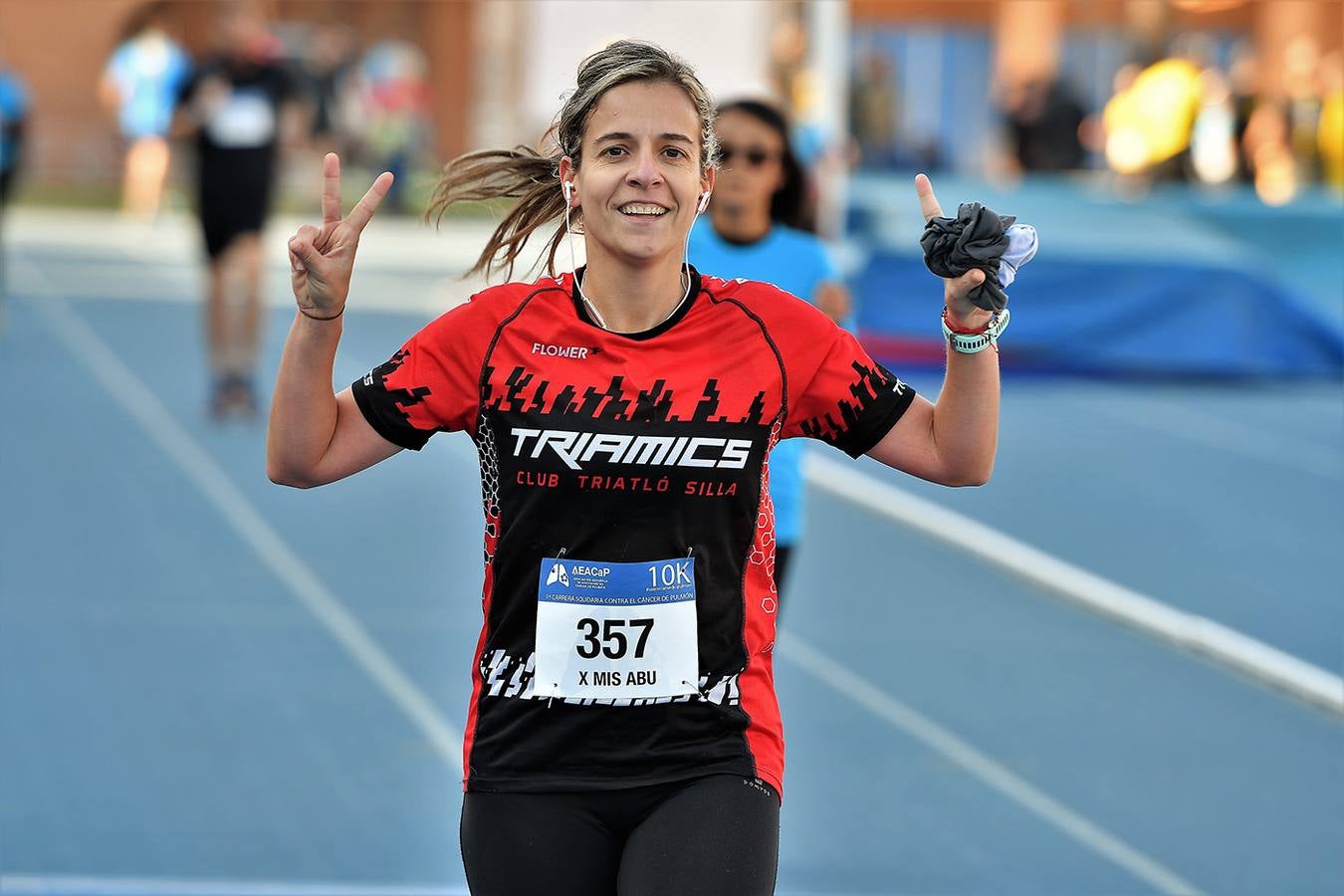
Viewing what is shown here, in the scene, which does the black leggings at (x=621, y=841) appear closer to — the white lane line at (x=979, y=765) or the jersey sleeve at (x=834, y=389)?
the jersey sleeve at (x=834, y=389)

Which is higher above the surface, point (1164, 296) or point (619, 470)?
point (619, 470)

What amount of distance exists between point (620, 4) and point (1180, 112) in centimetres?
768

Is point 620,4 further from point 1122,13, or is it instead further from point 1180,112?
point 1122,13

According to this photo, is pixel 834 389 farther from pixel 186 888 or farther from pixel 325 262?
pixel 186 888

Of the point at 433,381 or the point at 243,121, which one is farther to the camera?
the point at 243,121

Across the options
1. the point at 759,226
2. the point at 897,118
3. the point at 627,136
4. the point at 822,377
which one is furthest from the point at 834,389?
the point at 897,118

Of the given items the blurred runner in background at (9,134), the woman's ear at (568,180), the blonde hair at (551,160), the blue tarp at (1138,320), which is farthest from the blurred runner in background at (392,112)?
the woman's ear at (568,180)

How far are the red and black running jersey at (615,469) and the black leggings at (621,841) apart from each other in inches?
1.3

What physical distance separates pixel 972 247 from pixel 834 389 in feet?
1.06

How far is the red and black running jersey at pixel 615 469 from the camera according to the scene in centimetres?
291

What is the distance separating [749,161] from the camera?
5648mm

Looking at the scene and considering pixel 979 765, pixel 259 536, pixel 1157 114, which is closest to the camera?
pixel 979 765

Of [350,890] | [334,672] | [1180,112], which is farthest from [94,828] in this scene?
[1180,112]

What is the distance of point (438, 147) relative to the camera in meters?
42.0
